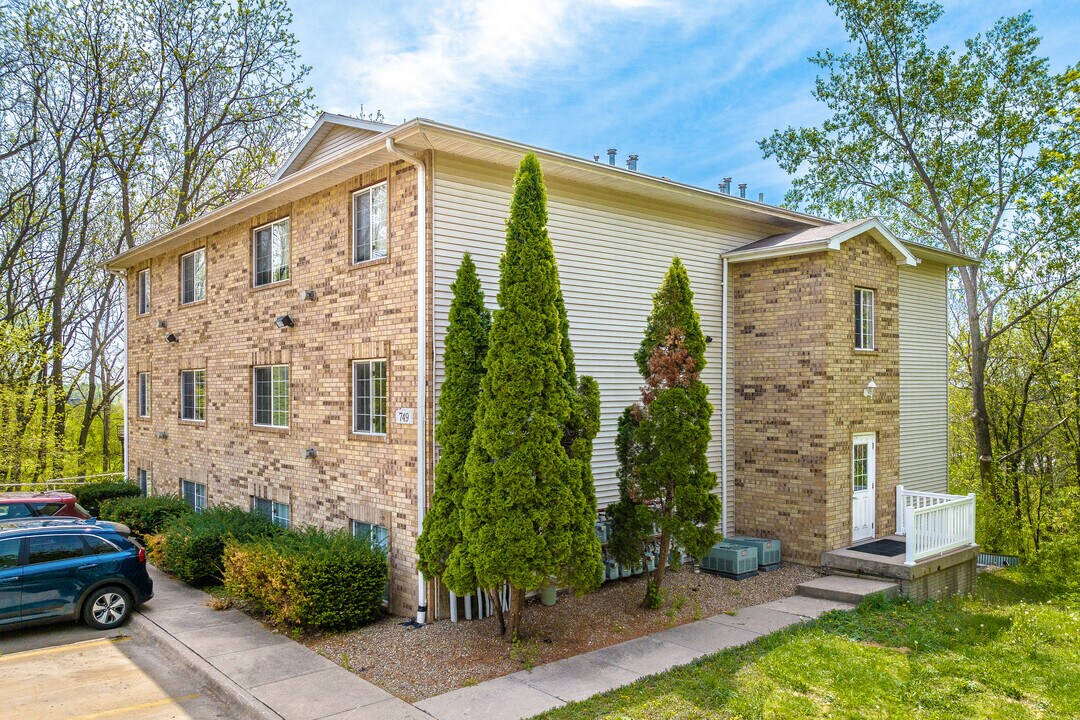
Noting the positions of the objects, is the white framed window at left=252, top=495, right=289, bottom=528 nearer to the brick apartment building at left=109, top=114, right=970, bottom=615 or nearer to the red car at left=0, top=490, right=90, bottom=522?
the brick apartment building at left=109, top=114, right=970, bottom=615

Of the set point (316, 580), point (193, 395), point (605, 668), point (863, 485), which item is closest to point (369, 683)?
point (316, 580)

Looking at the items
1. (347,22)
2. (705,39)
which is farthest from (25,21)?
(705,39)

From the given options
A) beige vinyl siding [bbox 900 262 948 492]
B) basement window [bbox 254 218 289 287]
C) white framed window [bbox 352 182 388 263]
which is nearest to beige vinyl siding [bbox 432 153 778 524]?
white framed window [bbox 352 182 388 263]

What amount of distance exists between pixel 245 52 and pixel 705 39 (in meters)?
17.4

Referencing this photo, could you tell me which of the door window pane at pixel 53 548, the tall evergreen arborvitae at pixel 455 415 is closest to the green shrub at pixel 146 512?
the door window pane at pixel 53 548

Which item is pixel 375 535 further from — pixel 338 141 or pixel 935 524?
pixel 935 524

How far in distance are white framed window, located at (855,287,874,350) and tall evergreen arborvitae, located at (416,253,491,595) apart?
767 cm

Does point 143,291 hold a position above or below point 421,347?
above

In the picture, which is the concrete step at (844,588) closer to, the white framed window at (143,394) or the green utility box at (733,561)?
the green utility box at (733,561)

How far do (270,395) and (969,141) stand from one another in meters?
19.6

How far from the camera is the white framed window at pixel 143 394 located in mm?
18047

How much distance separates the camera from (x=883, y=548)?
40.1 feet

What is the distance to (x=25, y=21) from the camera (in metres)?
21.3

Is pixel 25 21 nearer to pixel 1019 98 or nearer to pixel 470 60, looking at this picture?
pixel 470 60
